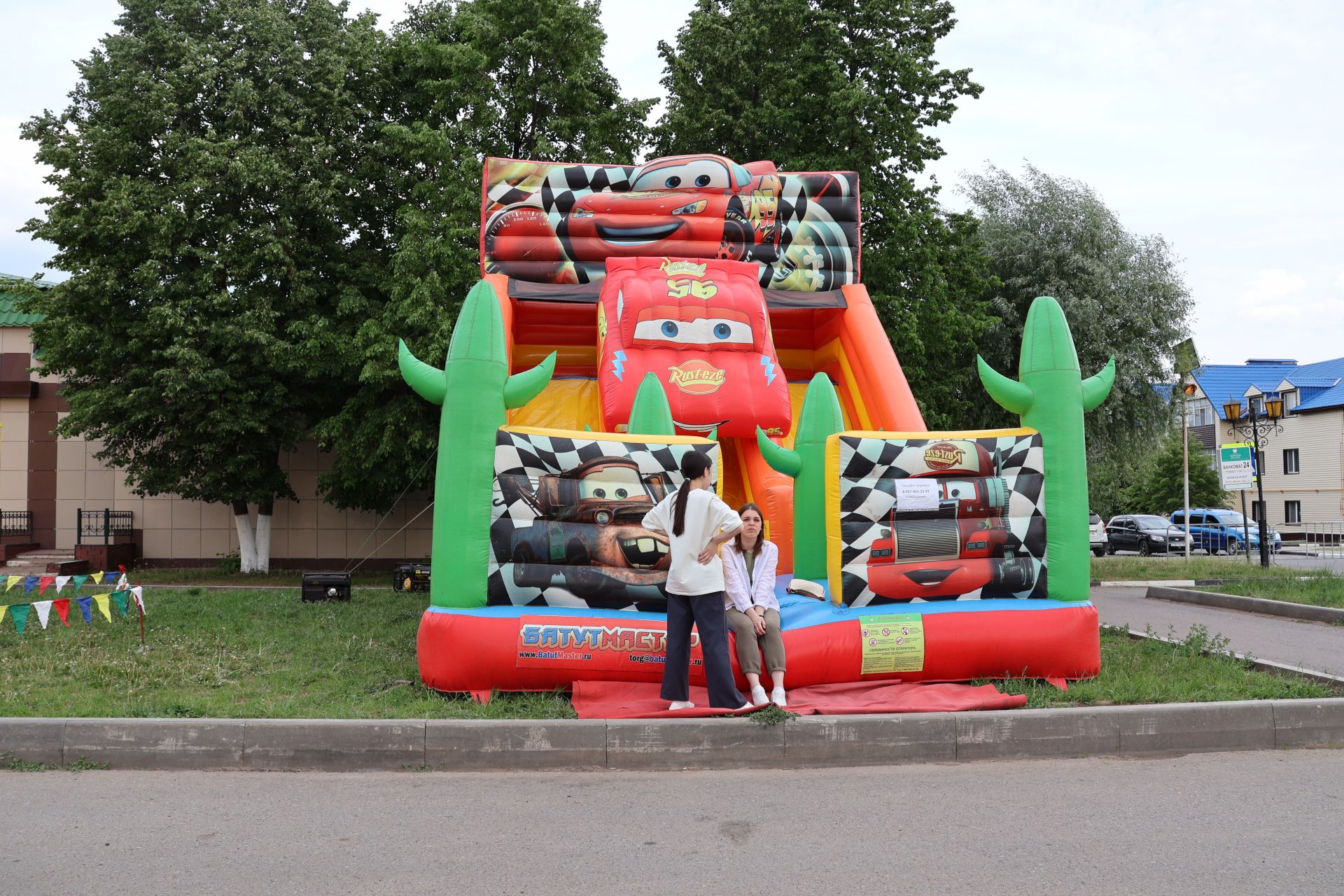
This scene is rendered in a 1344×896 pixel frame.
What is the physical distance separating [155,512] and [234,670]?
13.6 meters

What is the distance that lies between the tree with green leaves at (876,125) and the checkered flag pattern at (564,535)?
9426 millimetres

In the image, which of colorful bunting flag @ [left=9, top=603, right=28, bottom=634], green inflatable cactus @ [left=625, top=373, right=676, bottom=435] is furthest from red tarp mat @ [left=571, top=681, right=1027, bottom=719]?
colorful bunting flag @ [left=9, top=603, right=28, bottom=634]

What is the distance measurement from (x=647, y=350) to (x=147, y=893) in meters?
6.15

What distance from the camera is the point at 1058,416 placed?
6734 mm

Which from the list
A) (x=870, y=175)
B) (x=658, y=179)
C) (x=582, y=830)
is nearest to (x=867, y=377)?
(x=658, y=179)

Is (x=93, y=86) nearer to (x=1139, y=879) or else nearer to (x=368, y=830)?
(x=368, y=830)

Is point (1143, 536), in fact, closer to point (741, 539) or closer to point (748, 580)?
point (741, 539)

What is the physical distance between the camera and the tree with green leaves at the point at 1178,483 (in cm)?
3956

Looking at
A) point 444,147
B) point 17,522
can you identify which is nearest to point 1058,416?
point 444,147

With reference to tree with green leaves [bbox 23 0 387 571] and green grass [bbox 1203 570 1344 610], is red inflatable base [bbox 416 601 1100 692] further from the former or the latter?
tree with green leaves [bbox 23 0 387 571]

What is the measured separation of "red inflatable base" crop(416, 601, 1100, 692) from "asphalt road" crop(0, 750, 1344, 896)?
3.45ft

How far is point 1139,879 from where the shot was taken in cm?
351

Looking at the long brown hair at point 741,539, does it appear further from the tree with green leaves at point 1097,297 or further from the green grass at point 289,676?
the tree with green leaves at point 1097,297

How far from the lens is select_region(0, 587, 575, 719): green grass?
222 inches
